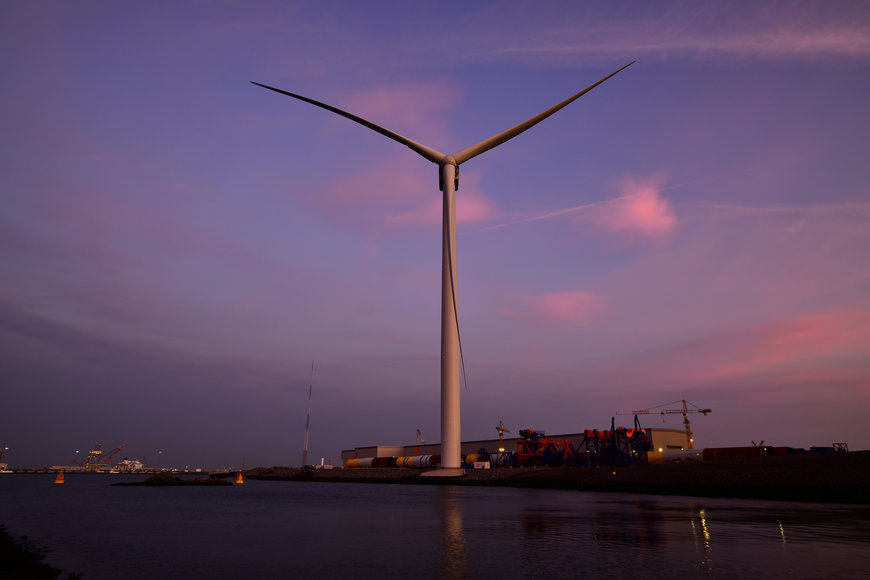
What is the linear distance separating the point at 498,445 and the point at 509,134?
9179cm

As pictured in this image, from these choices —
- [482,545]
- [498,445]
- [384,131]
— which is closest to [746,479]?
[482,545]

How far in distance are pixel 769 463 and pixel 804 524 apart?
123ft

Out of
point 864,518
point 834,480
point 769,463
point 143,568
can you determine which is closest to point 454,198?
point 769,463

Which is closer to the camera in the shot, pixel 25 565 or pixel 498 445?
pixel 25 565

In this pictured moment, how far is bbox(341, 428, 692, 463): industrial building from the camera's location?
116 meters

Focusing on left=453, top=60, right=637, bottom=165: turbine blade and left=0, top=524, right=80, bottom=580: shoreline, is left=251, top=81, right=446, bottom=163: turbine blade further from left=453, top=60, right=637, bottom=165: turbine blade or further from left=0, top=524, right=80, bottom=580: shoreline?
left=0, top=524, right=80, bottom=580: shoreline

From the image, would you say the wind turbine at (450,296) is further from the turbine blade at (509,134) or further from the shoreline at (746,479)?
the shoreline at (746,479)

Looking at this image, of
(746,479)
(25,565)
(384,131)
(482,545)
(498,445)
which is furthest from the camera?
(498,445)

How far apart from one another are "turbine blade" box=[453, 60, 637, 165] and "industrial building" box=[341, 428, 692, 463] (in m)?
58.9

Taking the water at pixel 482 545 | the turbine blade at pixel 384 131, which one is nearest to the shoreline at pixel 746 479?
the water at pixel 482 545

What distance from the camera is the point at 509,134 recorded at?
83000 mm

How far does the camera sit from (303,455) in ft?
582

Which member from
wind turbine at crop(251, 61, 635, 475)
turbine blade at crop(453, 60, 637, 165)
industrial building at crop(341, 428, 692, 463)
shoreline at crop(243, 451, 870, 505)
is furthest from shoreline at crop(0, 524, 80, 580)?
industrial building at crop(341, 428, 692, 463)

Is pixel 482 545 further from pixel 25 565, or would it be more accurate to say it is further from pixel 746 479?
pixel 746 479
